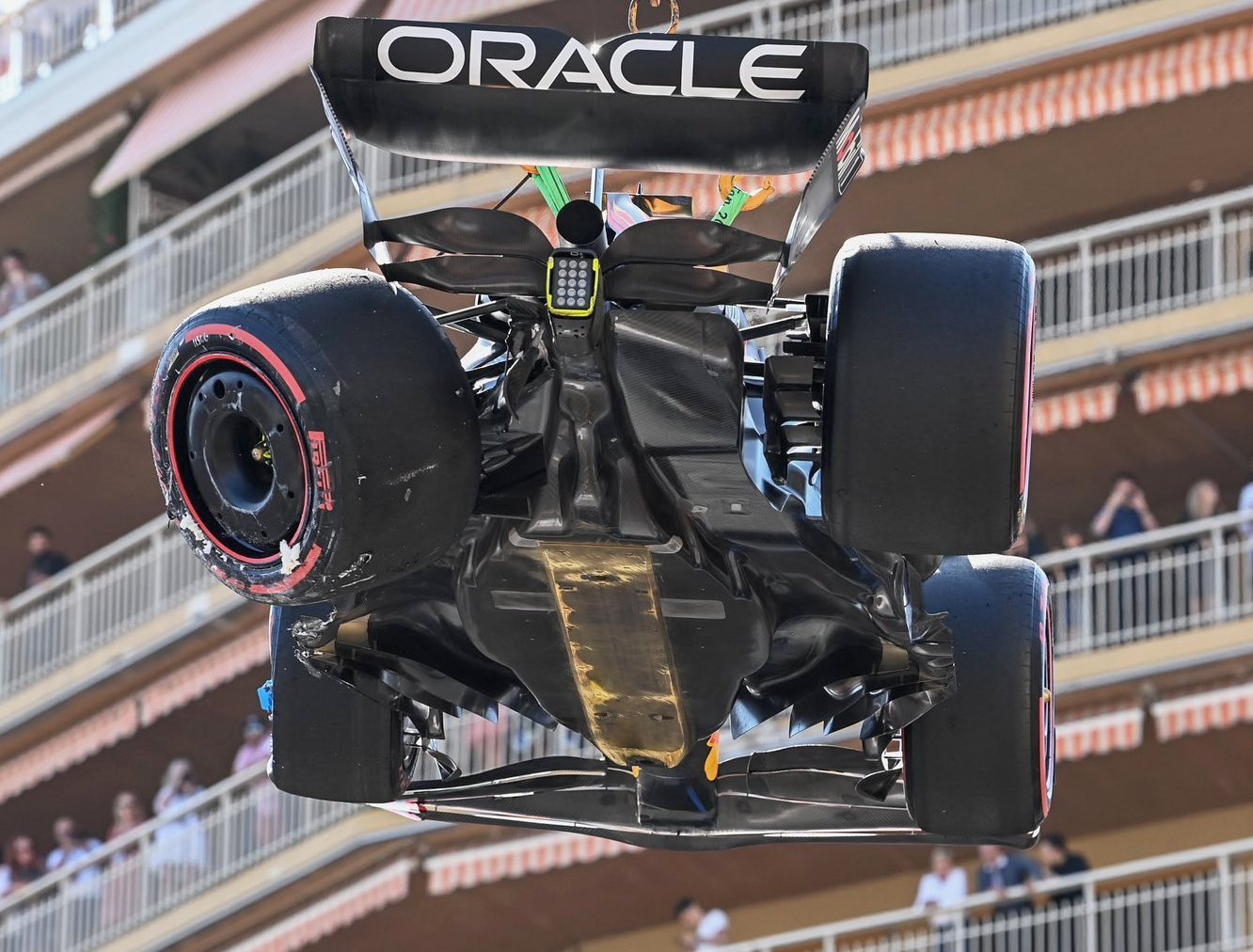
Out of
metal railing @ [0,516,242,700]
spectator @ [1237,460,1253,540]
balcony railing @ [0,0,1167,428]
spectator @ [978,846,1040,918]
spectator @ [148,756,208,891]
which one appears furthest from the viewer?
metal railing @ [0,516,242,700]

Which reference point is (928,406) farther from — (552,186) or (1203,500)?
(1203,500)

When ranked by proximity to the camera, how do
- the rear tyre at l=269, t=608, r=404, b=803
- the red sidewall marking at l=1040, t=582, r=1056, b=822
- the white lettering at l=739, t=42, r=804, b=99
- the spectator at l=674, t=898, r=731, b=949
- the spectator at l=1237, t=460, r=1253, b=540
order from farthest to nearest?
the spectator at l=674, t=898, r=731, b=949
the spectator at l=1237, t=460, r=1253, b=540
the rear tyre at l=269, t=608, r=404, b=803
the red sidewall marking at l=1040, t=582, r=1056, b=822
the white lettering at l=739, t=42, r=804, b=99

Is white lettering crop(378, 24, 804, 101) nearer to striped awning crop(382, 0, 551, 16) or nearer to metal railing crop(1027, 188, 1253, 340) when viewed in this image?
metal railing crop(1027, 188, 1253, 340)

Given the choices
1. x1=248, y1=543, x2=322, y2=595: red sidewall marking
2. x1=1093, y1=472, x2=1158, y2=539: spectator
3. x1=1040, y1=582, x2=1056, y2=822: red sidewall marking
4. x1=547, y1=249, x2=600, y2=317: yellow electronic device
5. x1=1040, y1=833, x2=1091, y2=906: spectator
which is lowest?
x1=248, y1=543, x2=322, y2=595: red sidewall marking

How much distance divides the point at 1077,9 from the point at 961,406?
16.6 m

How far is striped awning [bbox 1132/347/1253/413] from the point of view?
2441cm

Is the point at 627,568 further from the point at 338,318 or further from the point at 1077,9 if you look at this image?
the point at 1077,9

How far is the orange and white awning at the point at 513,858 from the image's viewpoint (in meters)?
24.9

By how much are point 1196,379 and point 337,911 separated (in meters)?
8.04

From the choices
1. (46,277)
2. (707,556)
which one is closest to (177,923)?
(46,277)

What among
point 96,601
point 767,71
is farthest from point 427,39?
point 96,601

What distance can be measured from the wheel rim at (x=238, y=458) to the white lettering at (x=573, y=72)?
114cm

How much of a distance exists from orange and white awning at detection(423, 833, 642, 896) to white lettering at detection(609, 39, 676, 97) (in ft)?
54.0

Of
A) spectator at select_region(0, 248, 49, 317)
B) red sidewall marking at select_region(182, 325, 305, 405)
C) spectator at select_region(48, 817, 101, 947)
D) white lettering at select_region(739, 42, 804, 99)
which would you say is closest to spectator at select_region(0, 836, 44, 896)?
spectator at select_region(48, 817, 101, 947)
